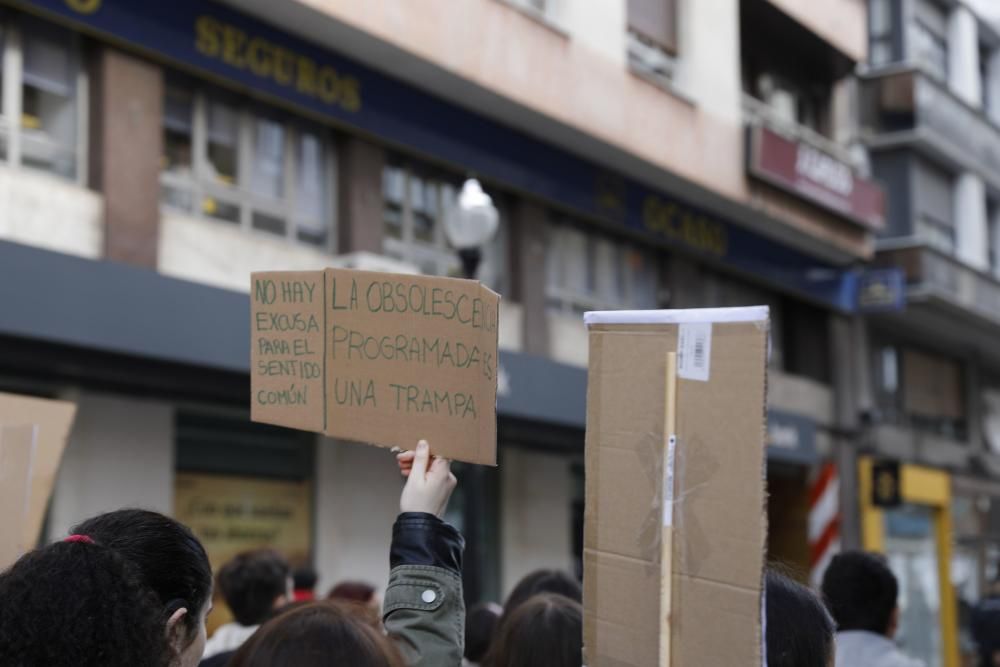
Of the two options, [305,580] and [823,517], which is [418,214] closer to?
[305,580]

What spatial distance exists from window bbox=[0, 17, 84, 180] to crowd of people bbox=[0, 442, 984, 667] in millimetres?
6973

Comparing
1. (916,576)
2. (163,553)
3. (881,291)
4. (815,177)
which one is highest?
(815,177)

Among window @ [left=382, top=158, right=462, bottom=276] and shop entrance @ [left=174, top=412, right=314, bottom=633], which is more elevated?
window @ [left=382, top=158, right=462, bottom=276]

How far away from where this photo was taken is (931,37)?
78.3ft

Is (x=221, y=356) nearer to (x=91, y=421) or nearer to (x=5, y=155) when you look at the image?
(x=91, y=421)

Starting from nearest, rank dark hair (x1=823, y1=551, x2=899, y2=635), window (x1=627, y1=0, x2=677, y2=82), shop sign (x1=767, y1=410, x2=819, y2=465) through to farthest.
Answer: dark hair (x1=823, y1=551, x2=899, y2=635) → window (x1=627, y1=0, x2=677, y2=82) → shop sign (x1=767, y1=410, x2=819, y2=465)

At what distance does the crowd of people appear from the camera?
2160 millimetres

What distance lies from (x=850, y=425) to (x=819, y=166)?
4.05m

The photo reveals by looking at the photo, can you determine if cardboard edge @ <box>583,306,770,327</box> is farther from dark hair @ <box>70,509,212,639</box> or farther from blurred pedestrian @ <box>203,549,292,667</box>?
blurred pedestrian @ <box>203,549,292,667</box>

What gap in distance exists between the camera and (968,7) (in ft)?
81.0

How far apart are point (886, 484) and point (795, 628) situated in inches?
683

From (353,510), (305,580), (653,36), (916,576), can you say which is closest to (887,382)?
(916,576)

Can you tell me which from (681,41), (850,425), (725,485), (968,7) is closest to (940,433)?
(850,425)

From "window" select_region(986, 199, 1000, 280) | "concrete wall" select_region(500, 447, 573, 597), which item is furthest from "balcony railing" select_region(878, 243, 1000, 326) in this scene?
"concrete wall" select_region(500, 447, 573, 597)
